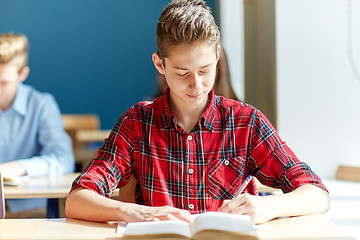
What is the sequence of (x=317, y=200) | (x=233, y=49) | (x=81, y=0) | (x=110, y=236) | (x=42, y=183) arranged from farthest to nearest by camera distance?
1. (x=81, y=0)
2. (x=233, y=49)
3. (x=42, y=183)
4. (x=317, y=200)
5. (x=110, y=236)

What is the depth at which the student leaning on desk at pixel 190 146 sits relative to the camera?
1354 mm

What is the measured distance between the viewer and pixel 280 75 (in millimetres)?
2652

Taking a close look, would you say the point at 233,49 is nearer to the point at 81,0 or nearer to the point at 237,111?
the point at 81,0

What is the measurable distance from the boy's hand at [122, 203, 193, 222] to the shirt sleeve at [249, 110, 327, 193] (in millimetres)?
350

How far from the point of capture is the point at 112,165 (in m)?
1.43

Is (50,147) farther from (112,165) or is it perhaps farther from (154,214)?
(154,214)

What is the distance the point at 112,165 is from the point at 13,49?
158 centimetres

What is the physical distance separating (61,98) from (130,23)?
51.4 inches

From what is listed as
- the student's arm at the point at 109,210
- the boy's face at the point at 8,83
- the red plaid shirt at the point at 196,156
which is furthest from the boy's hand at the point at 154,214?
the boy's face at the point at 8,83

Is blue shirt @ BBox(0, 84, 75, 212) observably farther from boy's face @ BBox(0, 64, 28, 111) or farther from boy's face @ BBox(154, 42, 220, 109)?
boy's face @ BBox(154, 42, 220, 109)

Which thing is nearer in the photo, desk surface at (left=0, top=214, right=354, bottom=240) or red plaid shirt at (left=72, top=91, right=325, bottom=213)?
desk surface at (left=0, top=214, right=354, bottom=240)

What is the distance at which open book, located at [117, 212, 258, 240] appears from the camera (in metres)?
1.04

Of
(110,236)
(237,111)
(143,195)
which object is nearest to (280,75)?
(237,111)

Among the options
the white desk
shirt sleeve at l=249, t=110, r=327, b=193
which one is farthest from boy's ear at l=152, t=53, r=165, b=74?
the white desk
